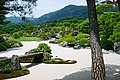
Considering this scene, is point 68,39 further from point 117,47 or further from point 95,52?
point 95,52

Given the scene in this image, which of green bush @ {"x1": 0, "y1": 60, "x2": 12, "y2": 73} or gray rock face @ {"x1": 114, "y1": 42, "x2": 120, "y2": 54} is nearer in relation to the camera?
green bush @ {"x1": 0, "y1": 60, "x2": 12, "y2": 73}

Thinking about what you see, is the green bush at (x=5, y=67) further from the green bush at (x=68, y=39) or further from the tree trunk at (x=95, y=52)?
the green bush at (x=68, y=39)

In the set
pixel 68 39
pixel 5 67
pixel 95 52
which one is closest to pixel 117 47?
pixel 68 39

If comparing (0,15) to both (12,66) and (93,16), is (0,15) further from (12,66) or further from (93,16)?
(93,16)

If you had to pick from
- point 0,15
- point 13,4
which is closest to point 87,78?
point 13,4

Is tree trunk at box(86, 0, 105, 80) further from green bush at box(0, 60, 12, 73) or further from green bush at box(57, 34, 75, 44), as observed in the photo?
green bush at box(57, 34, 75, 44)

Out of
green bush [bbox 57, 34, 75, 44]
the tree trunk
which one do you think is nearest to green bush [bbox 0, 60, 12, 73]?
the tree trunk

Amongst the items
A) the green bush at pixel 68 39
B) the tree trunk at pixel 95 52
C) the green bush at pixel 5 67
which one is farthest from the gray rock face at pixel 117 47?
the tree trunk at pixel 95 52

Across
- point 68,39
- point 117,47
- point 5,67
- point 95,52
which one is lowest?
point 117,47

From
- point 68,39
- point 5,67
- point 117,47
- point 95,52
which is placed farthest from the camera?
point 68,39

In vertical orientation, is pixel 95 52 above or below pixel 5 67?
above

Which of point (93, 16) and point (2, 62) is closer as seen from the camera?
point (93, 16)

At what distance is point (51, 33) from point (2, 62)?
1291 inches

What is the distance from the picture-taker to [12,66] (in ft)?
41.3
